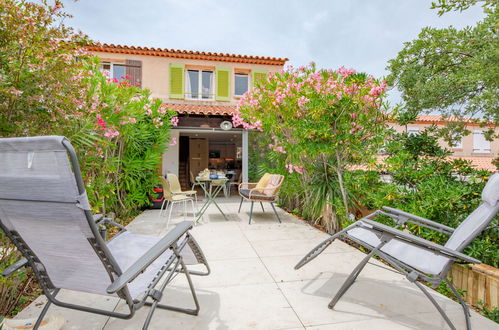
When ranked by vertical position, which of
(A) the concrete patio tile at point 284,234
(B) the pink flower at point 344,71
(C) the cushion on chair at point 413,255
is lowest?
(A) the concrete patio tile at point 284,234

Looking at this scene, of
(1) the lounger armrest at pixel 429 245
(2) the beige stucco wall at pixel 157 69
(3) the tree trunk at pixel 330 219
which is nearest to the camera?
(1) the lounger armrest at pixel 429 245

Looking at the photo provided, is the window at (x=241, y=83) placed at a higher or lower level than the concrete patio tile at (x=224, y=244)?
higher

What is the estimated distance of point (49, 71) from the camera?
1963 mm

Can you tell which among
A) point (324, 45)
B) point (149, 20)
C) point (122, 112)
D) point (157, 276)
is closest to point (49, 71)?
point (157, 276)

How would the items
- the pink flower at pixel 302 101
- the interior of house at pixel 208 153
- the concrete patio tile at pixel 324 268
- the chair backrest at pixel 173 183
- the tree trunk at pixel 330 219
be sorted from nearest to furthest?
the concrete patio tile at pixel 324 268 < the tree trunk at pixel 330 219 < the pink flower at pixel 302 101 < the chair backrest at pixel 173 183 < the interior of house at pixel 208 153

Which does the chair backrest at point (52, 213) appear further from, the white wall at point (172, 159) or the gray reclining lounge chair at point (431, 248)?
A: the white wall at point (172, 159)

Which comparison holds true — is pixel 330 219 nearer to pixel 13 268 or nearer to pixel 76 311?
pixel 76 311

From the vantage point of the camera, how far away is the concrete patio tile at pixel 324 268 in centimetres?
256

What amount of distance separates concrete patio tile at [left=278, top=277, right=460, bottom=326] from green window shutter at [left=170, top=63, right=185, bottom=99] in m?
8.30

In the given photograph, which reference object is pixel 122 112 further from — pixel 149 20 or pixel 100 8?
pixel 149 20

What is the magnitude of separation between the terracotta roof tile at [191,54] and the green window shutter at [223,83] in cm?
41

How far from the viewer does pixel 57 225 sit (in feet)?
4.21

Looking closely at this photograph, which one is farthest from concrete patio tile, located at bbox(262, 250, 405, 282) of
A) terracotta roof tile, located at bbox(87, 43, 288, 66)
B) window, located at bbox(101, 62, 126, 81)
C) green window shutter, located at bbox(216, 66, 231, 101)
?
window, located at bbox(101, 62, 126, 81)

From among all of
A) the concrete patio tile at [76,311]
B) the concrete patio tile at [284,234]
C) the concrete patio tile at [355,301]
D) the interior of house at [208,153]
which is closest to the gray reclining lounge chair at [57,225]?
the concrete patio tile at [76,311]
